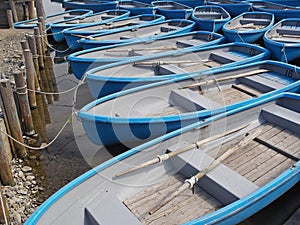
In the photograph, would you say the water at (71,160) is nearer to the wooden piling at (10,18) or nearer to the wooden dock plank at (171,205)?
the wooden dock plank at (171,205)

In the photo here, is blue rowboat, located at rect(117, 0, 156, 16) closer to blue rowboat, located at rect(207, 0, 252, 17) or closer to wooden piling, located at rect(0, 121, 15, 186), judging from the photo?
blue rowboat, located at rect(207, 0, 252, 17)

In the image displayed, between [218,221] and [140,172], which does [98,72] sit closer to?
→ [140,172]

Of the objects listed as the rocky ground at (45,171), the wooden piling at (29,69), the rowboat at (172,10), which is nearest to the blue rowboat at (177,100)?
the rocky ground at (45,171)

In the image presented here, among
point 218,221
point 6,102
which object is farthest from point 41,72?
point 218,221

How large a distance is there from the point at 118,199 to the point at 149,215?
54 centimetres

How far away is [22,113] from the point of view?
25.0ft

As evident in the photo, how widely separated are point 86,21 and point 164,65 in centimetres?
773

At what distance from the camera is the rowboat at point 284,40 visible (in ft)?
31.9

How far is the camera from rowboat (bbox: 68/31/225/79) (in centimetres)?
962

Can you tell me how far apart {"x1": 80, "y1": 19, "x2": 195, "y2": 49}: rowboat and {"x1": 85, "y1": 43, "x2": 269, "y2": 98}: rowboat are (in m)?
2.02

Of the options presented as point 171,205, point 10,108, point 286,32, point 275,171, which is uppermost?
point 286,32

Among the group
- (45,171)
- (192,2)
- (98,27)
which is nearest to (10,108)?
(45,171)

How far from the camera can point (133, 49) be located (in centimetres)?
1056

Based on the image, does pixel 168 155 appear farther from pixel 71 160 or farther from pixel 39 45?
pixel 39 45
